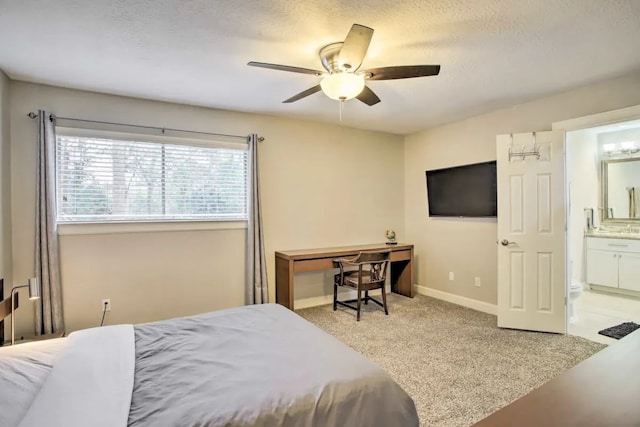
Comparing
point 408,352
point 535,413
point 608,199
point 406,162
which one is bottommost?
point 408,352

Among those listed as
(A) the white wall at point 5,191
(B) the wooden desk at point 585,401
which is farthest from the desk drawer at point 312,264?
(B) the wooden desk at point 585,401

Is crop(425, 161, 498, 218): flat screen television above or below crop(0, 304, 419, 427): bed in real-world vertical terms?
above

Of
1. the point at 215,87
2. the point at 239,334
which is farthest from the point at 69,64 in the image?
the point at 239,334

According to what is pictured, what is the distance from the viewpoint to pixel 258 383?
1.31m

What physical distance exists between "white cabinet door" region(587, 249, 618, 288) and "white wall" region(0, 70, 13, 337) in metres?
6.98

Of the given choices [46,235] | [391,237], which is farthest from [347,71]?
[391,237]

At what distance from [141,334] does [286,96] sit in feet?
8.21

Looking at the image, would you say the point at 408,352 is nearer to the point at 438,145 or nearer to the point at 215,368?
the point at 215,368

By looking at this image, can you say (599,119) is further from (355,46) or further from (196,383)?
(196,383)

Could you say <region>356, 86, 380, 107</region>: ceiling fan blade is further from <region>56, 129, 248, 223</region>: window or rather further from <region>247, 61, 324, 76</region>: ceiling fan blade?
<region>56, 129, 248, 223</region>: window

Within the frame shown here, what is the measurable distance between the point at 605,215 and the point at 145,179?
6.30 m

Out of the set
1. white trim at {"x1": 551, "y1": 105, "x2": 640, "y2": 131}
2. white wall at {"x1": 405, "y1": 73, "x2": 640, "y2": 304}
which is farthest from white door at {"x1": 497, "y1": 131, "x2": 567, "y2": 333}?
white wall at {"x1": 405, "y1": 73, "x2": 640, "y2": 304}

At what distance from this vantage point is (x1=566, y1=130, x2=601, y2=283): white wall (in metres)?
4.89

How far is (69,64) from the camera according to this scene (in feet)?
8.68
